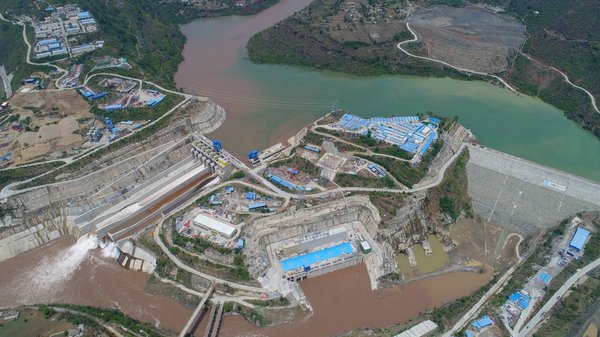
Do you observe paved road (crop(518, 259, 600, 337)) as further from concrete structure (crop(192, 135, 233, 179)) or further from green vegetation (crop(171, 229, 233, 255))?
concrete structure (crop(192, 135, 233, 179))

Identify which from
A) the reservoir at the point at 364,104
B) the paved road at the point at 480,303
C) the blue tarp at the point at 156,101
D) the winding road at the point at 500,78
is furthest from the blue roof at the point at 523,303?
the blue tarp at the point at 156,101

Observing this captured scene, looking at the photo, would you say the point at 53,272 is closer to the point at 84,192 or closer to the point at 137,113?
the point at 84,192

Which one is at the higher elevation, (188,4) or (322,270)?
(188,4)

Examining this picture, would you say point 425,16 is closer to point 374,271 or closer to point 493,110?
point 493,110

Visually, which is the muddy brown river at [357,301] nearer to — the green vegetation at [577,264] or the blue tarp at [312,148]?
the green vegetation at [577,264]

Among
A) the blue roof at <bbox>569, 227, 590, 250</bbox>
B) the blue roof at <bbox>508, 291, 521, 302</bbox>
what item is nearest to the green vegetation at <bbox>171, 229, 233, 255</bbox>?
the blue roof at <bbox>508, 291, 521, 302</bbox>

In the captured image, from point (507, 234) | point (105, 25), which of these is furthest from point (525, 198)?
point (105, 25)

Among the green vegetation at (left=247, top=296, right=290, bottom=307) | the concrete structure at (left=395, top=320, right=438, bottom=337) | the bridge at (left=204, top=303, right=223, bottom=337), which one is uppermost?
the concrete structure at (left=395, top=320, right=438, bottom=337)
